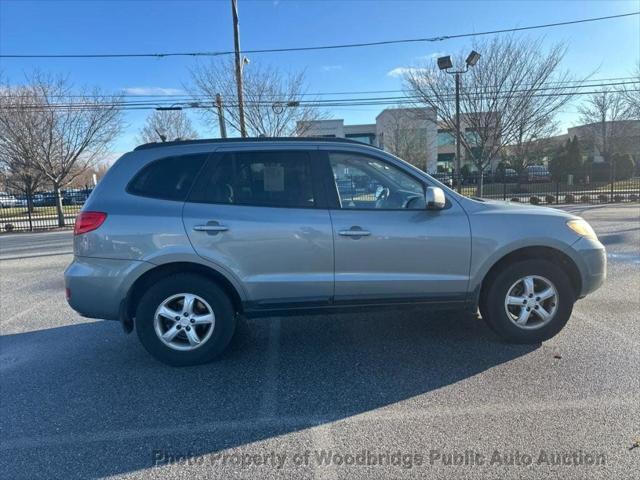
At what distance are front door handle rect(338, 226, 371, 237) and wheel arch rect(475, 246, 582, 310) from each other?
1138 millimetres

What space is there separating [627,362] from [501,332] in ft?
3.19

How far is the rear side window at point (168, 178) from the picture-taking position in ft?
12.0

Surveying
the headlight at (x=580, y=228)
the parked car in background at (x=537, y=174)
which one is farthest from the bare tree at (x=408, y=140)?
the headlight at (x=580, y=228)

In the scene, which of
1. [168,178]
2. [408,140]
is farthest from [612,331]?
[408,140]

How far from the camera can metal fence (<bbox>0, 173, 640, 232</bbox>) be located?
70.3ft

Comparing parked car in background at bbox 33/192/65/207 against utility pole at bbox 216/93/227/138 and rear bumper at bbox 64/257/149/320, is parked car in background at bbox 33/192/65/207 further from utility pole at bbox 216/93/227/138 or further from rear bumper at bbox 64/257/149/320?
rear bumper at bbox 64/257/149/320

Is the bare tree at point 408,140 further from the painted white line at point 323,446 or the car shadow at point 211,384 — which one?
the painted white line at point 323,446

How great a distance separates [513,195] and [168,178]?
25.4m

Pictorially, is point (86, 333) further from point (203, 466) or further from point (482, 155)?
point (482, 155)

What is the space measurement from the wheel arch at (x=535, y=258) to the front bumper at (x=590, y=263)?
46mm

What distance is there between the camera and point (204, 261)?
11.8ft

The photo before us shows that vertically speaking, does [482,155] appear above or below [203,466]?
above

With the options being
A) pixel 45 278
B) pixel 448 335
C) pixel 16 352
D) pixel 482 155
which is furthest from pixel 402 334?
pixel 482 155

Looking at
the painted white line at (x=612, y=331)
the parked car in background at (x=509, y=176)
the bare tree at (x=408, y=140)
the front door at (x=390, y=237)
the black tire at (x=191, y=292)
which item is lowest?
the painted white line at (x=612, y=331)
